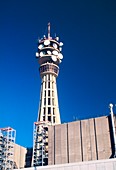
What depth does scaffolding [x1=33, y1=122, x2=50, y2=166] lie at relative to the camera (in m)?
92.1

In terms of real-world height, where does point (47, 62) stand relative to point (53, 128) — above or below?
above

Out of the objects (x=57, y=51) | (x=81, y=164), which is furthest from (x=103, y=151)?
(x=57, y=51)

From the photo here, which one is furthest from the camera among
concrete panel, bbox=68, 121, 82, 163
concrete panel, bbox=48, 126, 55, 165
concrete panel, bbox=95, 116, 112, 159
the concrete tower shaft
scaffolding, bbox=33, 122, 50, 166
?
the concrete tower shaft

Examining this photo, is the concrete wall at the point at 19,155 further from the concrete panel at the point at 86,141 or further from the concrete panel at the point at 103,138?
the concrete panel at the point at 103,138

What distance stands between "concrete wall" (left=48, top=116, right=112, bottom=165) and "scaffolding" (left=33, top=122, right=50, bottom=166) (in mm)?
8578

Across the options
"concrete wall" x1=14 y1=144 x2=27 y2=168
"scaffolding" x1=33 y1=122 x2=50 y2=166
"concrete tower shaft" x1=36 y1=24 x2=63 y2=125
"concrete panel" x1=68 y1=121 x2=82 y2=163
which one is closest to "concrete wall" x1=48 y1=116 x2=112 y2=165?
"concrete panel" x1=68 y1=121 x2=82 y2=163

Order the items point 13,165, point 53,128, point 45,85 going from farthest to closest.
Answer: point 45,85 → point 13,165 → point 53,128

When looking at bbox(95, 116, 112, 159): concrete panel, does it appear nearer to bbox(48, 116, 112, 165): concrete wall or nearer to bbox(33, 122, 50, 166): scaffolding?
bbox(48, 116, 112, 165): concrete wall

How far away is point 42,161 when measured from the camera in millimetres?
88750

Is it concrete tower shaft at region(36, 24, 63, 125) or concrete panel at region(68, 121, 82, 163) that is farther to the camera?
concrete tower shaft at region(36, 24, 63, 125)

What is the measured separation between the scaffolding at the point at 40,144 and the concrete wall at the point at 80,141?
28.1 feet

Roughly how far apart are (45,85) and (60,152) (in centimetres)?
4933

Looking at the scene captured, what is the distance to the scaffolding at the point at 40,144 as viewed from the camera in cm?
9206

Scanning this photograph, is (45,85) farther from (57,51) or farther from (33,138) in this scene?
(33,138)
